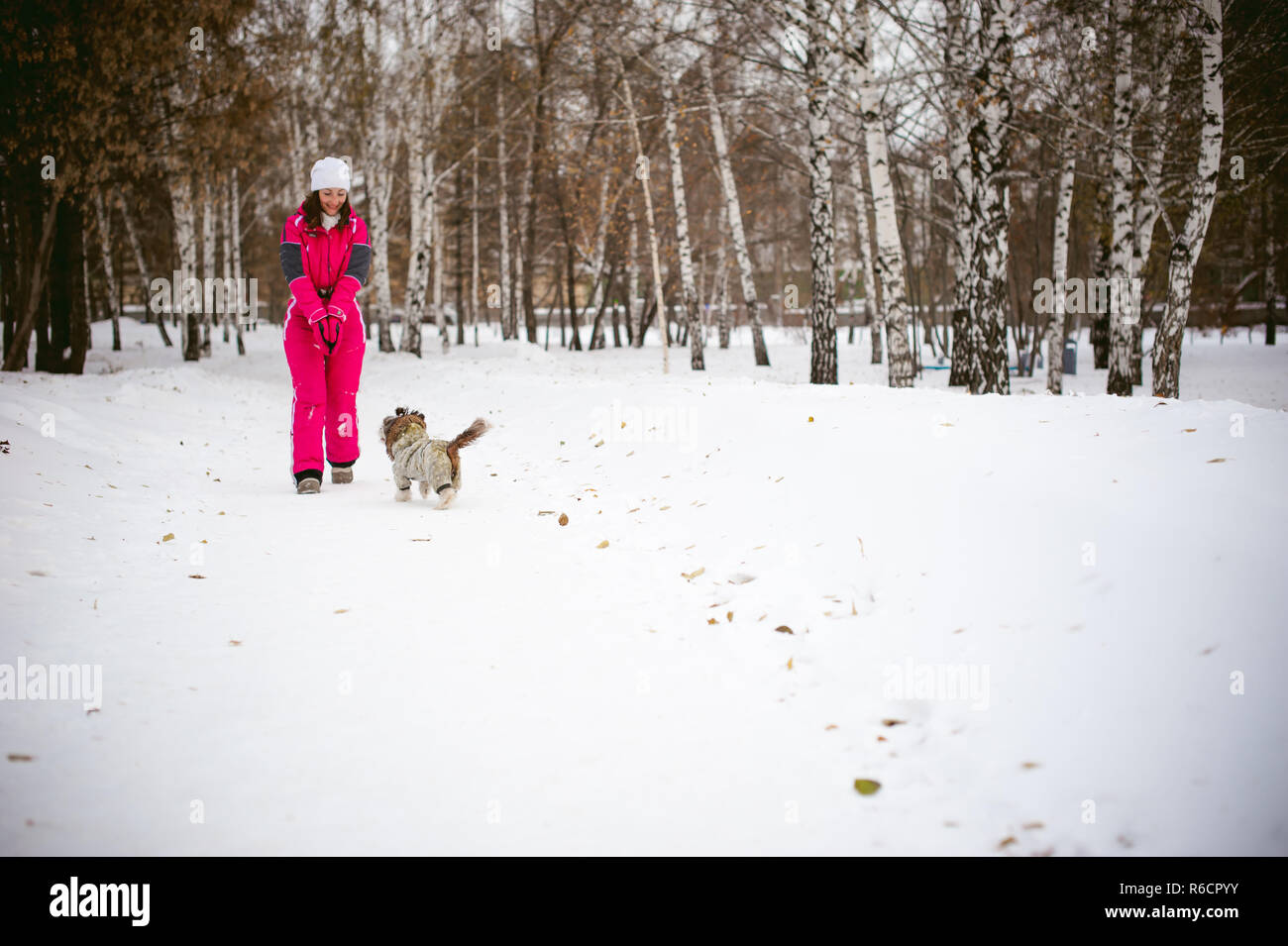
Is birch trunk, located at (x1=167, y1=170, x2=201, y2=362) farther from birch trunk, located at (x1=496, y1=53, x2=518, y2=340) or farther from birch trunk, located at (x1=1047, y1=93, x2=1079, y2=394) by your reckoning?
birch trunk, located at (x1=1047, y1=93, x2=1079, y2=394)

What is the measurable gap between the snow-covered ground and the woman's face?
2.47 metres

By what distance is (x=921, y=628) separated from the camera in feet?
11.2

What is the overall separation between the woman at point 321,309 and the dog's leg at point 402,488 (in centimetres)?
78

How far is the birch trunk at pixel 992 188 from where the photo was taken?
975cm

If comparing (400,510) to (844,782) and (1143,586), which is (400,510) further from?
(1143,586)

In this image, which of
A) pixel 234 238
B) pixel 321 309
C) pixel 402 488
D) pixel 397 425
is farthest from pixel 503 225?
pixel 402 488

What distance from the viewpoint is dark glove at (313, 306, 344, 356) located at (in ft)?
21.4

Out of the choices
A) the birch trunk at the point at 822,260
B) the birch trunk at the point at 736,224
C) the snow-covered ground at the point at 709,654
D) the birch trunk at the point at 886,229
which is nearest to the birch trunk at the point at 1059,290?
the birch trunk at the point at 822,260

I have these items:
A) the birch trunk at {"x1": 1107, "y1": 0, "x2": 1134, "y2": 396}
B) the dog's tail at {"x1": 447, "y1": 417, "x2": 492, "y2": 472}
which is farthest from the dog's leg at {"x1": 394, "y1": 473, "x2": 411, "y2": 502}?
the birch trunk at {"x1": 1107, "y1": 0, "x2": 1134, "y2": 396}

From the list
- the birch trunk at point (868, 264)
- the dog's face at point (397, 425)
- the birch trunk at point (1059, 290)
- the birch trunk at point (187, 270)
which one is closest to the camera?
the dog's face at point (397, 425)

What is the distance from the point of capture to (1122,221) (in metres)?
14.9

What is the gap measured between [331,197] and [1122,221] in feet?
49.0

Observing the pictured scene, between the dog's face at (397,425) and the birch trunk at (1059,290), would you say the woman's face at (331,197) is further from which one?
the birch trunk at (1059,290)
